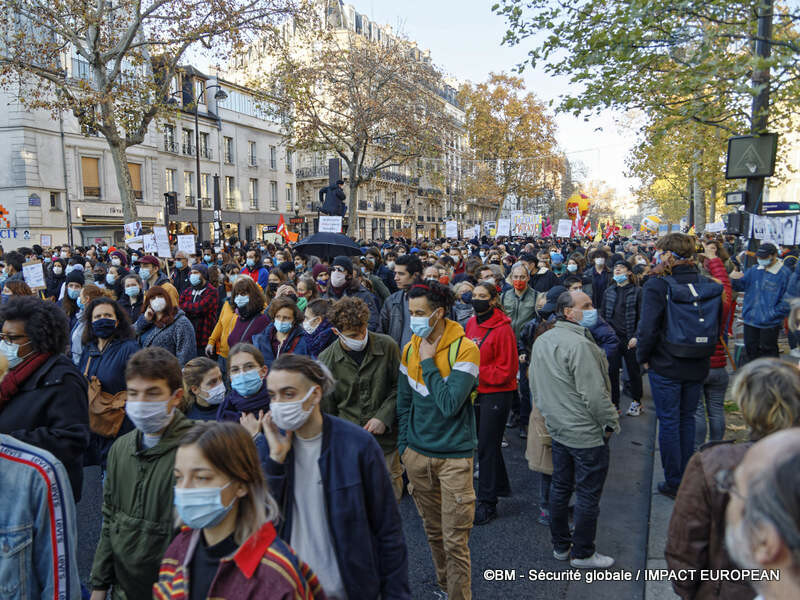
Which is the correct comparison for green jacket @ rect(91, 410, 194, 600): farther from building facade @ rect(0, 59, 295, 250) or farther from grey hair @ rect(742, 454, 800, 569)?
building facade @ rect(0, 59, 295, 250)

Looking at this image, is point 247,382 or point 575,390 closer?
point 247,382

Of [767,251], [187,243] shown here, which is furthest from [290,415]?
[187,243]

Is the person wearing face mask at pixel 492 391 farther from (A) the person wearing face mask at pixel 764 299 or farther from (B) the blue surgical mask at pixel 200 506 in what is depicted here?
(A) the person wearing face mask at pixel 764 299

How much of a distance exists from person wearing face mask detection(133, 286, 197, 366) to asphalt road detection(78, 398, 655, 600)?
4.68 feet

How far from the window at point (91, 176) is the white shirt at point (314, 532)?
33538mm

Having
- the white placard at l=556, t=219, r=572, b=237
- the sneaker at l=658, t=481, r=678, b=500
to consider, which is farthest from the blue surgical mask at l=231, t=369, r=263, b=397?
the white placard at l=556, t=219, r=572, b=237

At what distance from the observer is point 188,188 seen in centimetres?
3838

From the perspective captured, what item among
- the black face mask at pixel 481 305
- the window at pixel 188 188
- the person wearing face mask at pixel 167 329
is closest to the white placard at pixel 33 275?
the person wearing face mask at pixel 167 329

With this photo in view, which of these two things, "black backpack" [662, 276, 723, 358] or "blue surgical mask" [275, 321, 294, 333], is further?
"blue surgical mask" [275, 321, 294, 333]

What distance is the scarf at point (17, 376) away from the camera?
2.83m

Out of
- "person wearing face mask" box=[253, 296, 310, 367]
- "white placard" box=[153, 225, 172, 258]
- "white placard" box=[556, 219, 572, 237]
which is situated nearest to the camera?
"person wearing face mask" box=[253, 296, 310, 367]

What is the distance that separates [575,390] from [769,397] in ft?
5.74

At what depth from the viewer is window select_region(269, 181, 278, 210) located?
150ft

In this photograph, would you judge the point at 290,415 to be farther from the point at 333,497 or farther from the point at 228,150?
the point at 228,150
